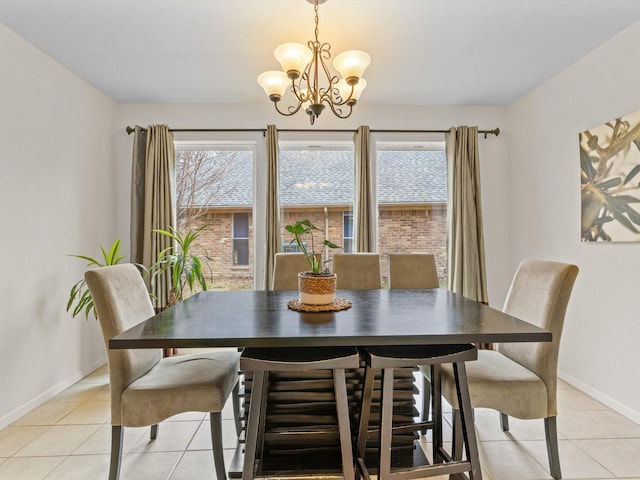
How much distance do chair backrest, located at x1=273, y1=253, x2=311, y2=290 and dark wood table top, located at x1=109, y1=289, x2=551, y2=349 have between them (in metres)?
0.68

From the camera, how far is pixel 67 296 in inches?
120

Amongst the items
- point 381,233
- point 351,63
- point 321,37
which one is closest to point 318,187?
point 381,233

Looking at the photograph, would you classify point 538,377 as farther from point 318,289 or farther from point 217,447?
point 217,447

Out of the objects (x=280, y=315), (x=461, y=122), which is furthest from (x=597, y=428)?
(x=461, y=122)

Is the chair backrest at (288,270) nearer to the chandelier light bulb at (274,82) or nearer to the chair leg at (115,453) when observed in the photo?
the chandelier light bulb at (274,82)

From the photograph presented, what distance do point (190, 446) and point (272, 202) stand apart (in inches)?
85.8

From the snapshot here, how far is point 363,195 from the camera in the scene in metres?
3.68

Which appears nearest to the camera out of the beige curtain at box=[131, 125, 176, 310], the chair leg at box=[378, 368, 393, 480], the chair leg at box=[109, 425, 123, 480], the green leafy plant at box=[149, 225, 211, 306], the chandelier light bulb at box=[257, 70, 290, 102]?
the chair leg at box=[378, 368, 393, 480]

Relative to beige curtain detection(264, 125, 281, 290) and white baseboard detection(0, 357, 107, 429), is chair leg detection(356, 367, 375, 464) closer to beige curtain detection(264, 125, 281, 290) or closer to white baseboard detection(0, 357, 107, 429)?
beige curtain detection(264, 125, 281, 290)

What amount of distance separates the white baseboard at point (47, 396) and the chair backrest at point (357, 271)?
2.28 m

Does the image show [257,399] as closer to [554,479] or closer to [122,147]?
[554,479]

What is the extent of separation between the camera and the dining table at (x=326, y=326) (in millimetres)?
1379

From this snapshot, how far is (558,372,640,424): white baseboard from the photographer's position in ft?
8.06

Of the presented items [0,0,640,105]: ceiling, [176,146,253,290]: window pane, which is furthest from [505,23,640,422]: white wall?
[176,146,253,290]: window pane
